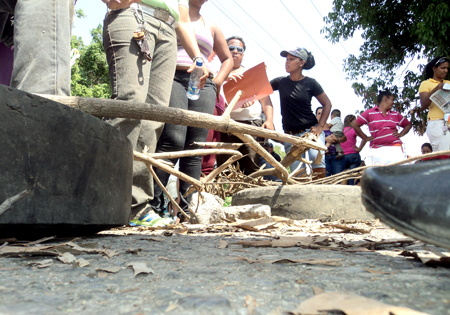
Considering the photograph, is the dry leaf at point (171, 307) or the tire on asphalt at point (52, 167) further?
the tire on asphalt at point (52, 167)

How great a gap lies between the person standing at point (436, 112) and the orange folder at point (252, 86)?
2279 mm

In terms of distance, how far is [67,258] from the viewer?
102 centimetres

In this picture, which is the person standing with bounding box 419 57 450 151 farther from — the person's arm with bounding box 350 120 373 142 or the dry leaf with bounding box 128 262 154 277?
the dry leaf with bounding box 128 262 154 277

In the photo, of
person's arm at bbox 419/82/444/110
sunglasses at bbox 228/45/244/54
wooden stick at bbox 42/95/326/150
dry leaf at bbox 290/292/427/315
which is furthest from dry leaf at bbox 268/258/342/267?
person's arm at bbox 419/82/444/110

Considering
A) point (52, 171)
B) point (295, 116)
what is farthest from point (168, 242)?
point (295, 116)

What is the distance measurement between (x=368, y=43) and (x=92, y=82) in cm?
1434

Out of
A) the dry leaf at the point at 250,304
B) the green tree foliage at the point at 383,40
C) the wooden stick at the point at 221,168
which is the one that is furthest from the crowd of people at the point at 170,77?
the green tree foliage at the point at 383,40

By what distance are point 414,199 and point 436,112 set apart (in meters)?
4.49

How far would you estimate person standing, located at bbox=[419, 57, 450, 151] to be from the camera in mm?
4480

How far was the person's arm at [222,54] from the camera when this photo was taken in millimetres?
3186

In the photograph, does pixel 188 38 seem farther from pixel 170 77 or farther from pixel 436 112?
pixel 436 112

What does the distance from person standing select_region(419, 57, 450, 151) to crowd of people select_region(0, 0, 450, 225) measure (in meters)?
0.01

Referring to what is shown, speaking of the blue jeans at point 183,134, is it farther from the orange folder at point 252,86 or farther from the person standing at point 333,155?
the person standing at point 333,155

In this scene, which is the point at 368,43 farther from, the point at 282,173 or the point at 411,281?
the point at 411,281
